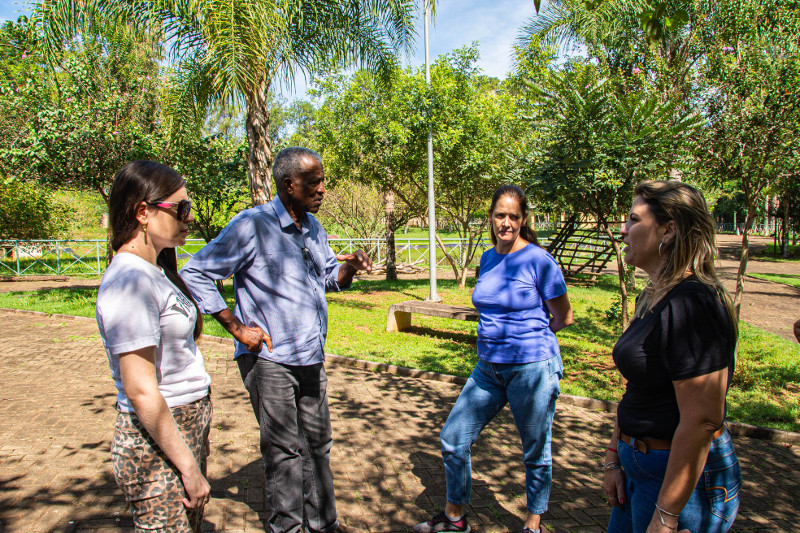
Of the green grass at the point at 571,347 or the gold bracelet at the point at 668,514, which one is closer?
the gold bracelet at the point at 668,514

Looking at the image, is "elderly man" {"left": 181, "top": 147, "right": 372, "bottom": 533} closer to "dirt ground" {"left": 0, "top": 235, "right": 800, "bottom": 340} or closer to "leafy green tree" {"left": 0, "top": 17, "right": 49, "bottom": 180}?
"dirt ground" {"left": 0, "top": 235, "right": 800, "bottom": 340}

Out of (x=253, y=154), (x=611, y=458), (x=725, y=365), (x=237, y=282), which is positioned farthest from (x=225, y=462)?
(x=253, y=154)

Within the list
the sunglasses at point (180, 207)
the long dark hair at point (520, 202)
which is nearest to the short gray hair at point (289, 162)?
the sunglasses at point (180, 207)

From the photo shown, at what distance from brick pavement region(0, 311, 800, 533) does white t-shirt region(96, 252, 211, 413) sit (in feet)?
5.82

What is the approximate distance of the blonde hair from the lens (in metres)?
1.79

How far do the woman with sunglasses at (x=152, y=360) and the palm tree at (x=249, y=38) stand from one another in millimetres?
6311

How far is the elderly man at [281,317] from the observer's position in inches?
108

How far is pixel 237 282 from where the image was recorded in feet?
9.30

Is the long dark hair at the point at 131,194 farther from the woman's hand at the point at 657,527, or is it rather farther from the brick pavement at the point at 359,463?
the brick pavement at the point at 359,463

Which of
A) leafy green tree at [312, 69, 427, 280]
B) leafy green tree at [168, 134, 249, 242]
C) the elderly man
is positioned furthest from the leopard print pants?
leafy green tree at [168, 134, 249, 242]

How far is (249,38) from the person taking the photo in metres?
7.79

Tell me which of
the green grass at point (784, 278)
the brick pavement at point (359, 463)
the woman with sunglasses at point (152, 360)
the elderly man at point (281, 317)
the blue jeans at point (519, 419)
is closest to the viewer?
the woman with sunglasses at point (152, 360)

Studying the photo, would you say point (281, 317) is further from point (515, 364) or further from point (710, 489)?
point (710, 489)

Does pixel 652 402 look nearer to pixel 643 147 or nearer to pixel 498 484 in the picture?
pixel 498 484
